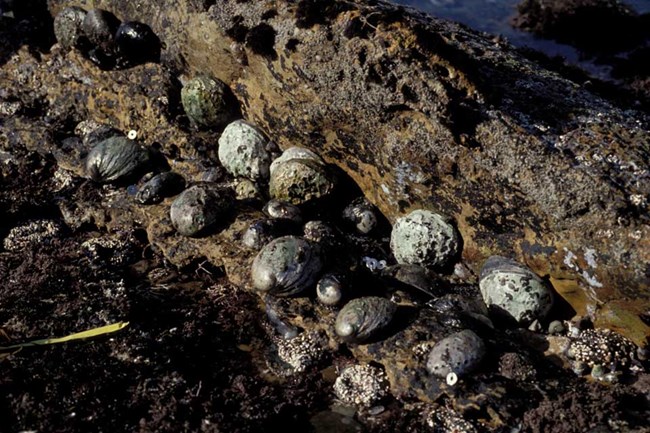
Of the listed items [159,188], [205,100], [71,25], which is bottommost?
[159,188]

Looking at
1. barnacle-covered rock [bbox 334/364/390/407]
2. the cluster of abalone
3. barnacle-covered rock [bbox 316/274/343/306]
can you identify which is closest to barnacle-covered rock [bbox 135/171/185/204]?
the cluster of abalone

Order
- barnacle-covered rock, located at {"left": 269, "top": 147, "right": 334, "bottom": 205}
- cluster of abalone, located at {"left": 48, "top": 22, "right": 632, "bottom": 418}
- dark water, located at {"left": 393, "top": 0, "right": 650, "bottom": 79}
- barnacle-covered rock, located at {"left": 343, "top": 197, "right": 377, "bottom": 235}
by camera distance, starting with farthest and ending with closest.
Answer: dark water, located at {"left": 393, "top": 0, "right": 650, "bottom": 79} → barnacle-covered rock, located at {"left": 343, "top": 197, "right": 377, "bottom": 235} → barnacle-covered rock, located at {"left": 269, "top": 147, "right": 334, "bottom": 205} → cluster of abalone, located at {"left": 48, "top": 22, "right": 632, "bottom": 418}

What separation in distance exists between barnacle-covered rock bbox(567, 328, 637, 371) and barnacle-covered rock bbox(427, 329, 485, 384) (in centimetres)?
67

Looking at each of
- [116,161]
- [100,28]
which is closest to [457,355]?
[116,161]

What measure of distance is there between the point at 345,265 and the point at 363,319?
558 mm

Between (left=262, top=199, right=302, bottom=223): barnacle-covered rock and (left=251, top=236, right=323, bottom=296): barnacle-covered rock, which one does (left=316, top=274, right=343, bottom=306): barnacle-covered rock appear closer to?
(left=251, top=236, right=323, bottom=296): barnacle-covered rock

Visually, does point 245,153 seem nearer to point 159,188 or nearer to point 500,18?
point 159,188

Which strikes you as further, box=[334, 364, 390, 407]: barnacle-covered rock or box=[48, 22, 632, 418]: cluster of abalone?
box=[48, 22, 632, 418]: cluster of abalone

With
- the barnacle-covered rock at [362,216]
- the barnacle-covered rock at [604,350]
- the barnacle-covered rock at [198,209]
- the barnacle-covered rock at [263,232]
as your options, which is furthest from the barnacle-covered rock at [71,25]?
the barnacle-covered rock at [604,350]

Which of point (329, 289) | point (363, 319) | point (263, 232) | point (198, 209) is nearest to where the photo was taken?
point (363, 319)

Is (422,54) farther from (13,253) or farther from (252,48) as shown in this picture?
(13,253)

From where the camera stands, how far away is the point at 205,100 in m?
5.80

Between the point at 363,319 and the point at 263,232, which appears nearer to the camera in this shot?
the point at 363,319

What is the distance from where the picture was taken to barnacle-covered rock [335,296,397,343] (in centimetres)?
428
